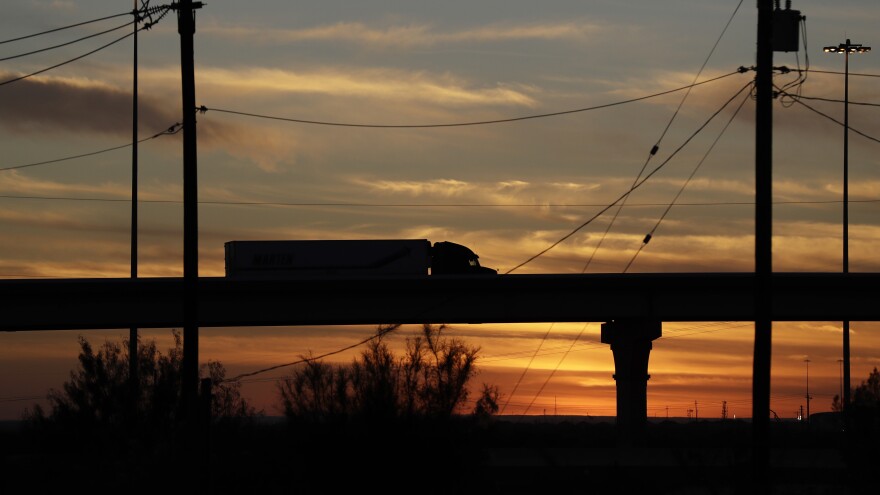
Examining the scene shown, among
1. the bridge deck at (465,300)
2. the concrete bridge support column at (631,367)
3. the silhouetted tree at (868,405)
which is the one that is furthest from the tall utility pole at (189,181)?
the concrete bridge support column at (631,367)

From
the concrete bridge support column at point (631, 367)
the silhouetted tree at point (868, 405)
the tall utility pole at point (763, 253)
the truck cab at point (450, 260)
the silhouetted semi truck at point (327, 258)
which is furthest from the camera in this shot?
the truck cab at point (450, 260)

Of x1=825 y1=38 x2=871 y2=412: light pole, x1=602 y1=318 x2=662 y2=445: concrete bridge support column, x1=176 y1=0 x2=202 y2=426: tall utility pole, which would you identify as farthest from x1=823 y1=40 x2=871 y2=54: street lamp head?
x1=176 y1=0 x2=202 y2=426: tall utility pole

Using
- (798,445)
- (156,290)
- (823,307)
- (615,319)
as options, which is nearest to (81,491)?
(156,290)

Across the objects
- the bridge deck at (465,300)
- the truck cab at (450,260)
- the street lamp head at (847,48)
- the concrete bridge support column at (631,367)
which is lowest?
the concrete bridge support column at (631,367)

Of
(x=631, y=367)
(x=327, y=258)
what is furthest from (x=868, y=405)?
(x=327, y=258)

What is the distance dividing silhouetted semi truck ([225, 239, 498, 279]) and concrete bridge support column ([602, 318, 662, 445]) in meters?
9.83

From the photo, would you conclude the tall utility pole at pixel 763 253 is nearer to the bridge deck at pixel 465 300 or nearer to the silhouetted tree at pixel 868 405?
the silhouetted tree at pixel 868 405

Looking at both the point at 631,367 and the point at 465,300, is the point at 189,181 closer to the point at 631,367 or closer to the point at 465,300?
the point at 465,300

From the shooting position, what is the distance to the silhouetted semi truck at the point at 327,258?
214ft

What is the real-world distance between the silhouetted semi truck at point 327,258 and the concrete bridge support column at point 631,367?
983cm

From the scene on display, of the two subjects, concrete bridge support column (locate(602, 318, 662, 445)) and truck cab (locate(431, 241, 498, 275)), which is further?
truck cab (locate(431, 241, 498, 275))

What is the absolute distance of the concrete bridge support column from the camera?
216ft

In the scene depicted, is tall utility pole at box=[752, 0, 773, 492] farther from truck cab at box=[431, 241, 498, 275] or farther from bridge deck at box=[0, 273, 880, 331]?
truck cab at box=[431, 241, 498, 275]

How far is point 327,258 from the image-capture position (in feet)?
216
